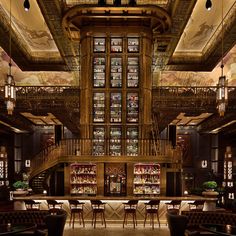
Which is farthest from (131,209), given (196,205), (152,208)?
(196,205)

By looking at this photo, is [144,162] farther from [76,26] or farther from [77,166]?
[76,26]

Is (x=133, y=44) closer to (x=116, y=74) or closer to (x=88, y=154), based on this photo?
(x=116, y=74)

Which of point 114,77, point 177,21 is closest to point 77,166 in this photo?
point 114,77

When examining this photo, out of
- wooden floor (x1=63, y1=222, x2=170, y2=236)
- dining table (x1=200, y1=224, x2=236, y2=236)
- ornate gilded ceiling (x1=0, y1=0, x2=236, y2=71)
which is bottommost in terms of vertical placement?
wooden floor (x1=63, y1=222, x2=170, y2=236)

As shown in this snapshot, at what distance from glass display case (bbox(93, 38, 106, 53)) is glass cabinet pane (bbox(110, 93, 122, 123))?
1713mm

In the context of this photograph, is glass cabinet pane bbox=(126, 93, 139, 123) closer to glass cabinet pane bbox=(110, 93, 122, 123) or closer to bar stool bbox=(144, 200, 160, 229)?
glass cabinet pane bbox=(110, 93, 122, 123)

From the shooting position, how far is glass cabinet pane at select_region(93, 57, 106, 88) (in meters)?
15.4

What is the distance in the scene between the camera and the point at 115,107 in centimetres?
1541

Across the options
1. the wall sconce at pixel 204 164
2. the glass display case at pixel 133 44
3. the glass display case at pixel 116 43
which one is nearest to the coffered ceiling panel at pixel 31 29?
the glass display case at pixel 116 43

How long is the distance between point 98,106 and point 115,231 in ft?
17.5

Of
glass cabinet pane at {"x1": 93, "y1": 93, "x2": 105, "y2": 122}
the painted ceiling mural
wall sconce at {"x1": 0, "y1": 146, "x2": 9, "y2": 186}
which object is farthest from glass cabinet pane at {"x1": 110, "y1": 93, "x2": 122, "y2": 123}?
wall sconce at {"x1": 0, "y1": 146, "x2": 9, "y2": 186}

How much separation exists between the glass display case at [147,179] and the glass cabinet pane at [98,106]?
228 centimetres

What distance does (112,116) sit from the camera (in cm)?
1537

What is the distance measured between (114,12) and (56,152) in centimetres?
535
